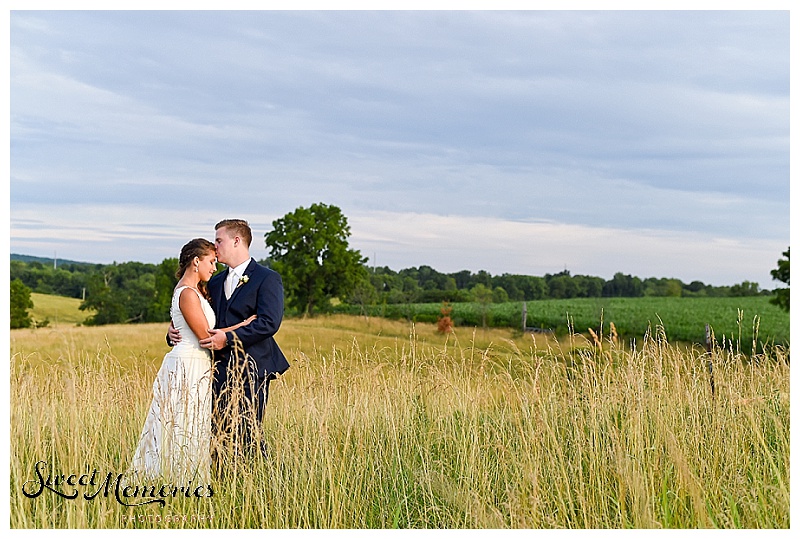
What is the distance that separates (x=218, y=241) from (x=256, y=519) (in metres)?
1.93

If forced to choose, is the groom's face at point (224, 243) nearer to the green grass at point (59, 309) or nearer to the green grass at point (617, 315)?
the green grass at point (617, 315)

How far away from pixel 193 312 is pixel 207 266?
1.18ft

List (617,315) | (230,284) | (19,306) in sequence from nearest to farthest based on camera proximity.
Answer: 1. (230,284)
2. (617,315)
3. (19,306)

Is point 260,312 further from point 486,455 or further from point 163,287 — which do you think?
point 163,287

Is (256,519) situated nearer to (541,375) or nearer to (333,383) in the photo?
(333,383)

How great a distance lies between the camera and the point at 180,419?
15.0 feet

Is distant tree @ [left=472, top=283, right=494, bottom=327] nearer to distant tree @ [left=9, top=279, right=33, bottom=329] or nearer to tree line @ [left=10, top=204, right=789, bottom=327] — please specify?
tree line @ [left=10, top=204, right=789, bottom=327]

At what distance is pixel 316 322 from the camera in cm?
3303

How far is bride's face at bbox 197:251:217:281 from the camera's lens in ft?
16.3

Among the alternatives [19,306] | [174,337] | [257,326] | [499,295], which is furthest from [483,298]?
[257,326]

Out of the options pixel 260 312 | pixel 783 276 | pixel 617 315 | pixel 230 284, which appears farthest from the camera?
pixel 617 315

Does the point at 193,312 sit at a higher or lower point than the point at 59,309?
higher

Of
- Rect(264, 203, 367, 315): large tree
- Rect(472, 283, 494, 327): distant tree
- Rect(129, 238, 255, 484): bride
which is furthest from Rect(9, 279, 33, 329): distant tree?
Rect(129, 238, 255, 484): bride

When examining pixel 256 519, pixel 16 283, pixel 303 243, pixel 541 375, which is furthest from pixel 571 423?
pixel 16 283
